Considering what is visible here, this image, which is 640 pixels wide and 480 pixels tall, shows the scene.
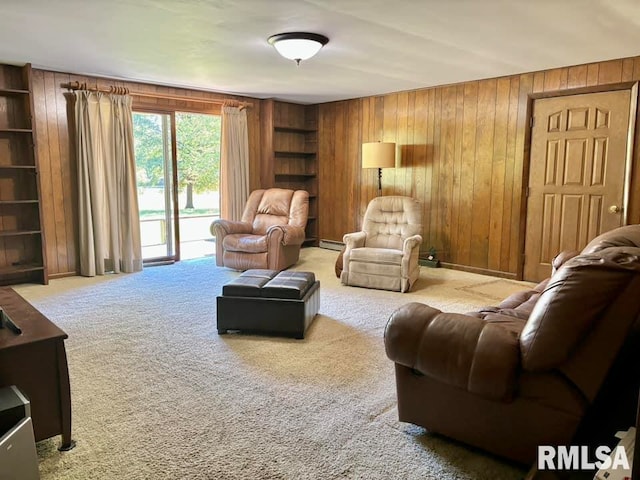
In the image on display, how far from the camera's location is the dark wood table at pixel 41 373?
1.86 m

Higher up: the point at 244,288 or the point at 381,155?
the point at 381,155

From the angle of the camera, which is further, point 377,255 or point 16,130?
point 377,255

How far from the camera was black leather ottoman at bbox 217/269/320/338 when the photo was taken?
330cm

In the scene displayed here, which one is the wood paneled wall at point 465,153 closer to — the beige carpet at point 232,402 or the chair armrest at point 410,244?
the chair armrest at point 410,244

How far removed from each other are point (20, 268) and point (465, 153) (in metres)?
5.18

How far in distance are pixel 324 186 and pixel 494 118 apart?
292 cm

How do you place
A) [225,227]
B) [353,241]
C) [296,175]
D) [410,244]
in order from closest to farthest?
[410,244] → [353,241] → [225,227] → [296,175]

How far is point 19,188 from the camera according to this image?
16.3 ft

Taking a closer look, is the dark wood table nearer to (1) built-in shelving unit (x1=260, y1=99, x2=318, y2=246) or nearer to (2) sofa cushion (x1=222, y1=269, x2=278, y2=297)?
(2) sofa cushion (x1=222, y1=269, x2=278, y2=297)

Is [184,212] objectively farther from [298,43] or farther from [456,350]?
[456,350]

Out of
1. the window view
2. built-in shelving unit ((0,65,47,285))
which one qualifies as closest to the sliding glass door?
the window view

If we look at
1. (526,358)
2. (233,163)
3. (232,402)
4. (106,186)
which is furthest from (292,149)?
(526,358)

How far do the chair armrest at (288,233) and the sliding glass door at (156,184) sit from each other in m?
1.57

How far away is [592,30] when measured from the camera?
3.43 m
